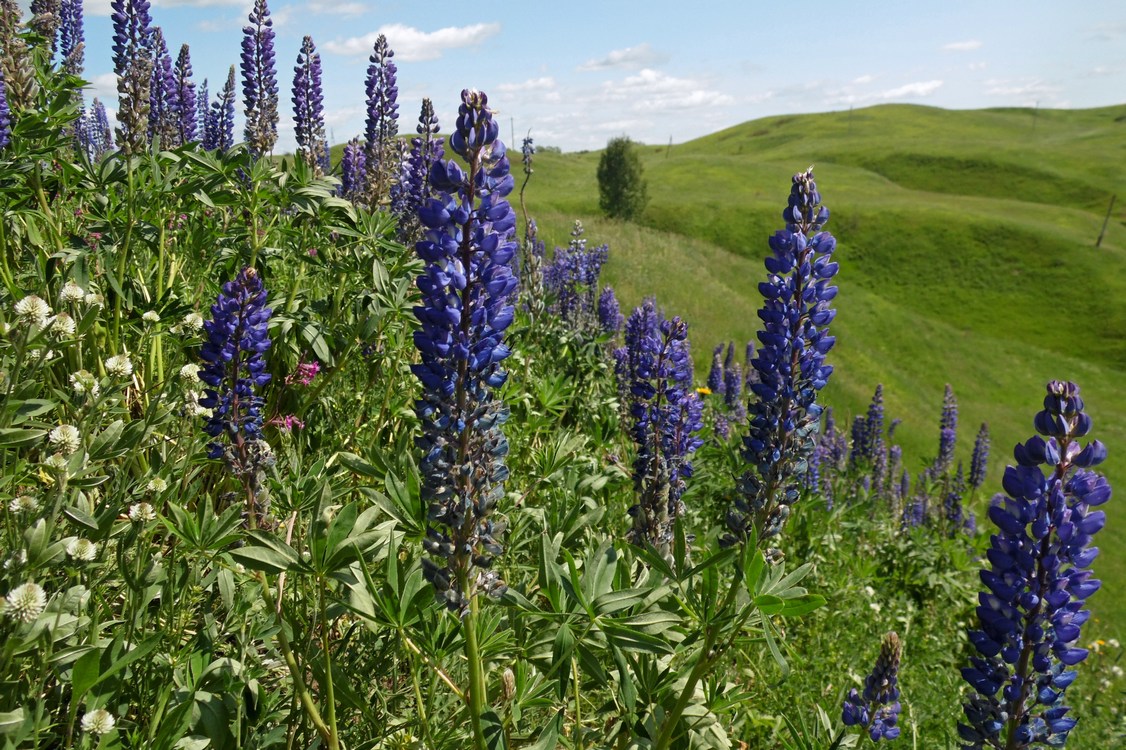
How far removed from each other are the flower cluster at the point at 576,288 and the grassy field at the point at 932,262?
5159 millimetres

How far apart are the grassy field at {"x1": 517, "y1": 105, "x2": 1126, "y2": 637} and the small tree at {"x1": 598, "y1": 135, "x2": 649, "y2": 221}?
82.5 inches

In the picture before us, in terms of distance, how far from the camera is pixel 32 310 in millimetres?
1882

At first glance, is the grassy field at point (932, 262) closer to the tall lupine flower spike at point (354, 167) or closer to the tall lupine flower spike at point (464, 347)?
the tall lupine flower spike at point (354, 167)

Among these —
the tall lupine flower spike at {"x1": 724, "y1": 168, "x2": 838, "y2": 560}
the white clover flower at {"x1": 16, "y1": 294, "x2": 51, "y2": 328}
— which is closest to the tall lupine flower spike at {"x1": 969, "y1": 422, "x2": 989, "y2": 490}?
the tall lupine flower spike at {"x1": 724, "y1": 168, "x2": 838, "y2": 560}

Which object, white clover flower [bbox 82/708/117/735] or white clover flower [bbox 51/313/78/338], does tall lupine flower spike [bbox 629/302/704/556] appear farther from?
white clover flower [bbox 51/313/78/338]

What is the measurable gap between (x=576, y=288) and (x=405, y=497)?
7209 mm

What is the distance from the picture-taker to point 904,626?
5.67m

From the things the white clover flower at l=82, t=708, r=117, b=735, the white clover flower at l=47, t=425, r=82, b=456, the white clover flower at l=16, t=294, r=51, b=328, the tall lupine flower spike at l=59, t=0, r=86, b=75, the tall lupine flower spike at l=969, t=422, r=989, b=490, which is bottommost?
the tall lupine flower spike at l=969, t=422, r=989, b=490

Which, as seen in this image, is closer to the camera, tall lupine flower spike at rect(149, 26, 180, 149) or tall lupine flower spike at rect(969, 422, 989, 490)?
tall lupine flower spike at rect(149, 26, 180, 149)

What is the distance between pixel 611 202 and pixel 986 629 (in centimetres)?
5711

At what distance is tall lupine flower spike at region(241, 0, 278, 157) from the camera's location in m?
5.17

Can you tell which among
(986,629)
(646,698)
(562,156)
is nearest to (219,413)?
(646,698)

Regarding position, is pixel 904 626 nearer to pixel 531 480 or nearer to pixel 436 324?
pixel 531 480

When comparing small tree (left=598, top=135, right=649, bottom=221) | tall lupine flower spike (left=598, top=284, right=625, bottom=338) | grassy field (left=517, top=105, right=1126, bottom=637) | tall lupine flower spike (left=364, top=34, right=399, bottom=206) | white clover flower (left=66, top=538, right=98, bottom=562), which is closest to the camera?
white clover flower (left=66, top=538, right=98, bottom=562)
